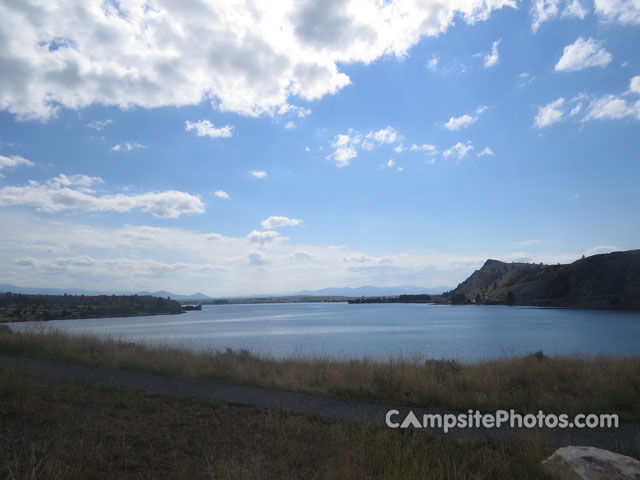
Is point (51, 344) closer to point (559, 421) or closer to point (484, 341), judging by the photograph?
point (559, 421)

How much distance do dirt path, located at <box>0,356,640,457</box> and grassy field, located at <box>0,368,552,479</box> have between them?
0.79m

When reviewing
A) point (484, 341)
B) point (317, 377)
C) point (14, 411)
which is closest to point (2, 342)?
point (14, 411)

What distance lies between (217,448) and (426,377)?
631 cm

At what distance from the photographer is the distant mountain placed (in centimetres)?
6825

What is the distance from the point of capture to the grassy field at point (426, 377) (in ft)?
27.4

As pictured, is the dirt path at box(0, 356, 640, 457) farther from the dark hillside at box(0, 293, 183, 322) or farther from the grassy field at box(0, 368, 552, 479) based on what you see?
the dark hillside at box(0, 293, 183, 322)

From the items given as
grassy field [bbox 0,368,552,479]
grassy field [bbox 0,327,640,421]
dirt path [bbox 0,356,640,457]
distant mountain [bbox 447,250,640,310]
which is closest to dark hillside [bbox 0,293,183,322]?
grassy field [bbox 0,327,640,421]

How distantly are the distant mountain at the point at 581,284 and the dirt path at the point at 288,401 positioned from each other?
7289 centimetres

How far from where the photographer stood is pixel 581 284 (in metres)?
78.1

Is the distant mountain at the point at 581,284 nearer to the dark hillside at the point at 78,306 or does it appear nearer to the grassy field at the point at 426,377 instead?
the grassy field at the point at 426,377

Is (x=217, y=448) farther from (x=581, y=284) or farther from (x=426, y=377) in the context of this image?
(x=581, y=284)

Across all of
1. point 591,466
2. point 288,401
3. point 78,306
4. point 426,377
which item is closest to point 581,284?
point 426,377

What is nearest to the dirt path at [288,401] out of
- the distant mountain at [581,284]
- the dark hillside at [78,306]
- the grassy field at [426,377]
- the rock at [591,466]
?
the grassy field at [426,377]

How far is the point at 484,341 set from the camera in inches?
1249
